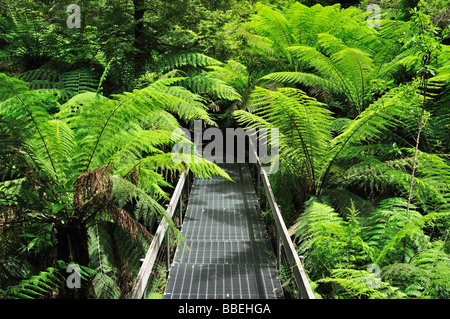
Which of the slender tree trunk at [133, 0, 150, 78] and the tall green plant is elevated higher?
the slender tree trunk at [133, 0, 150, 78]

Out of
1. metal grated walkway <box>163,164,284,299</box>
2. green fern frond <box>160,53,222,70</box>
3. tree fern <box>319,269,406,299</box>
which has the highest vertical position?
green fern frond <box>160,53,222,70</box>

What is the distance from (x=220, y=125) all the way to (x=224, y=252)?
14.4ft

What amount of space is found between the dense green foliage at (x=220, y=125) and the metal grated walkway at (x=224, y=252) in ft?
1.40

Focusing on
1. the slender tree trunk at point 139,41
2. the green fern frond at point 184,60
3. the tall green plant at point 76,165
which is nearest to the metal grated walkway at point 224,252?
the tall green plant at point 76,165

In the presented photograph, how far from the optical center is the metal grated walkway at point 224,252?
323 centimetres

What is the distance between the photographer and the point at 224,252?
3.96 meters

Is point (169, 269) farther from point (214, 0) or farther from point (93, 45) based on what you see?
point (214, 0)

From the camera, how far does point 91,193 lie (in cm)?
239

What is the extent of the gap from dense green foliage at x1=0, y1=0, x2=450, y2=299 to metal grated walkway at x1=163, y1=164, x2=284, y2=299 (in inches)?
16.8

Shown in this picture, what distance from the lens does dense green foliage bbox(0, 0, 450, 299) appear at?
257 centimetres
